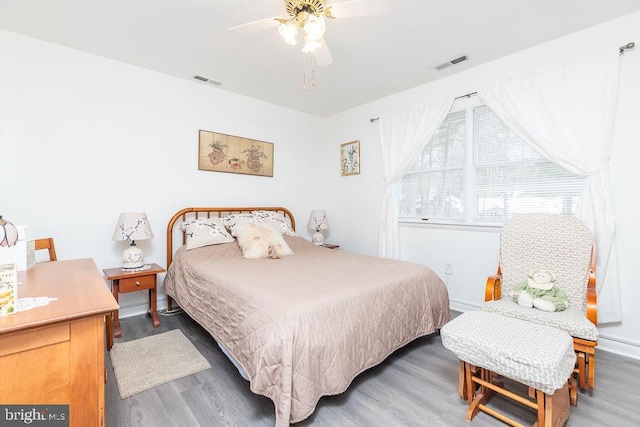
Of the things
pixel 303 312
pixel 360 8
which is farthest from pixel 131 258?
pixel 360 8

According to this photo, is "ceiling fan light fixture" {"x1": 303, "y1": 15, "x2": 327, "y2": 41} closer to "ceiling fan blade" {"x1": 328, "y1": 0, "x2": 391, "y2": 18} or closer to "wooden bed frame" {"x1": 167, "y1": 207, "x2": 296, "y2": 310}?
"ceiling fan blade" {"x1": 328, "y1": 0, "x2": 391, "y2": 18}

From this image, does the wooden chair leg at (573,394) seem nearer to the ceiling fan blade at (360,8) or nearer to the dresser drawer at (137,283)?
the ceiling fan blade at (360,8)

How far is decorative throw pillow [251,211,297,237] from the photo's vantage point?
343 centimetres

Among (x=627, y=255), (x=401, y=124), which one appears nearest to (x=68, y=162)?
(x=401, y=124)

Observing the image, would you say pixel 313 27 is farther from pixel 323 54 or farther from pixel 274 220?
pixel 274 220

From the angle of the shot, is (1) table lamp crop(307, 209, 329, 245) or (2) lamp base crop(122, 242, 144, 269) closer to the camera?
(2) lamp base crop(122, 242, 144, 269)

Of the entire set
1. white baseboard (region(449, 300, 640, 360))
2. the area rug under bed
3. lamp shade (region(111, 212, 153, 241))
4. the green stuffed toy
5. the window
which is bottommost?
the area rug under bed

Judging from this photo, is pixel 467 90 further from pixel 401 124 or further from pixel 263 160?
pixel 263 160

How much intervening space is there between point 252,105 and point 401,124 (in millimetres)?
1906

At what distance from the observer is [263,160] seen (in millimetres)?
3949

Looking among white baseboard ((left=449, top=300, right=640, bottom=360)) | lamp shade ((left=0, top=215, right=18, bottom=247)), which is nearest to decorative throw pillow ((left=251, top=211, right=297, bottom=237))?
lamp shade ((left=0, top=215, right=18, bottom=247))

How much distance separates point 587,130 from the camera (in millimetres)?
2328

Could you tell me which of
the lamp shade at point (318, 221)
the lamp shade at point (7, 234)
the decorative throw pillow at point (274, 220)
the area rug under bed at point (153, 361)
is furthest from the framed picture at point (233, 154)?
the lamp shade at point (7, 234)

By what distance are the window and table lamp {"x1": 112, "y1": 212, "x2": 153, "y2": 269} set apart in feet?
9.21
